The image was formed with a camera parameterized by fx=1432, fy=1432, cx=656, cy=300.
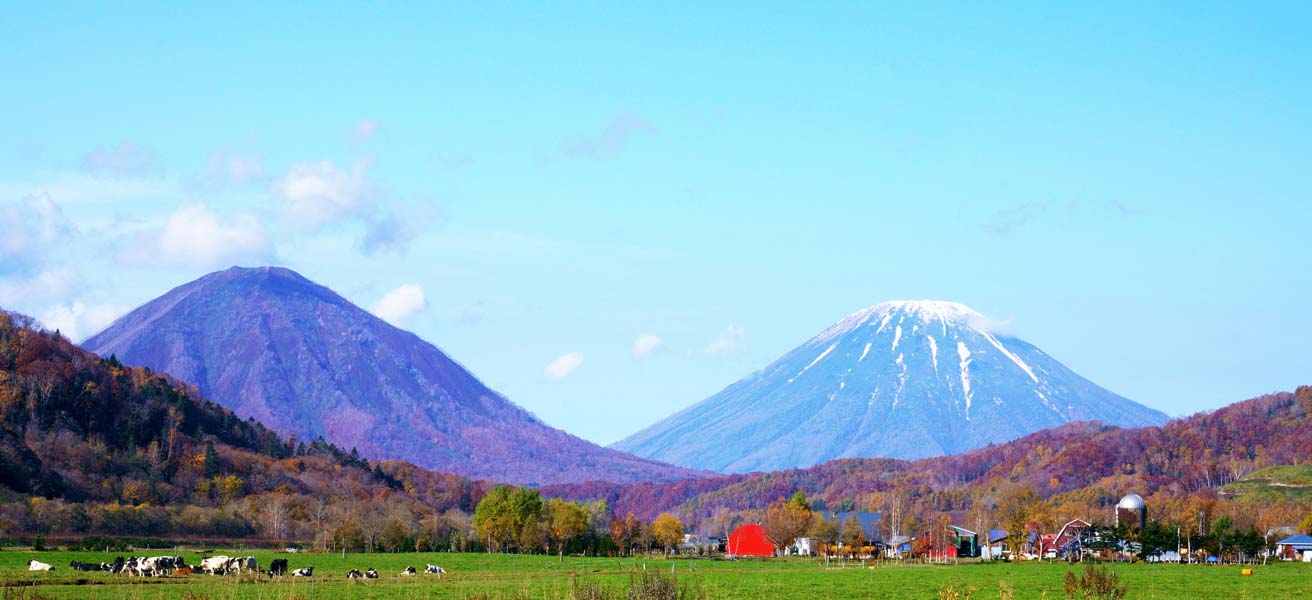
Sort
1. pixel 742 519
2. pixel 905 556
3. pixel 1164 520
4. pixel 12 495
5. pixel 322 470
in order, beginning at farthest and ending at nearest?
pixel 742 519, pixel 322 470, pixel 1164 520, pixel 905 556, pixel 12 495

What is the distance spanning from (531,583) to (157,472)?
96643 millimetres

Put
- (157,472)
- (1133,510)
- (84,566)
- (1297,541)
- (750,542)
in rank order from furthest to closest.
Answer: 1. (157,472)
2. (1133,510)
3. (1297,541)
4. (750,542)
5. (84,566)

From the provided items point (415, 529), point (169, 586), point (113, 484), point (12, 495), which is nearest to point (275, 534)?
point (415, 529)

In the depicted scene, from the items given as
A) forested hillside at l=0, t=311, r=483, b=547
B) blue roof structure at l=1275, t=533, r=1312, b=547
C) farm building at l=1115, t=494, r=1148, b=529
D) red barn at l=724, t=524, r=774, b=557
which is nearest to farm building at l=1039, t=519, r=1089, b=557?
farm building at l=1115, t=494, r=1148, b=529

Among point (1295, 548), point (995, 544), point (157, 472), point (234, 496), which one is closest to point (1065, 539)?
point (995, 544)

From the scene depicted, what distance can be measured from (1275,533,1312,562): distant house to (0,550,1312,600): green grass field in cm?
5771

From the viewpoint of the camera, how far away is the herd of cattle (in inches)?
2110

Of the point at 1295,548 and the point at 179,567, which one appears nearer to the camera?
the point at 179,567

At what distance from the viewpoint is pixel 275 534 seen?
103 m

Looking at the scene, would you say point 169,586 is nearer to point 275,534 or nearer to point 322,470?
point 275,534

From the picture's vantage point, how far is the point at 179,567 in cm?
5509

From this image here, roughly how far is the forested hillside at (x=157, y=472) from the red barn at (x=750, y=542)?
26.2 m

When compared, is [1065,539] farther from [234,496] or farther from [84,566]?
[84,566]

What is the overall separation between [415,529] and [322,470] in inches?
2728
